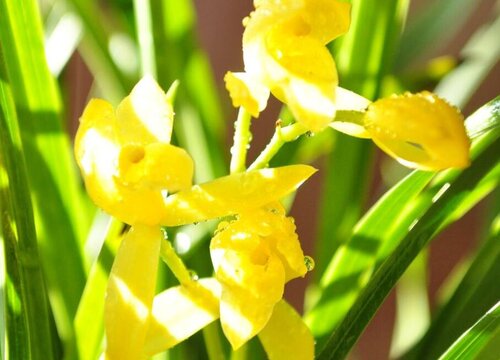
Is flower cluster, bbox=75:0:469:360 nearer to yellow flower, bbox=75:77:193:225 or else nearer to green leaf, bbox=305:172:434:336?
yellow flower, bbox=75:77:193:225

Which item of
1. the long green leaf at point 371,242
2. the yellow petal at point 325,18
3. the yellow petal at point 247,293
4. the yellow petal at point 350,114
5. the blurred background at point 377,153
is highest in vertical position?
the yellow petal at point 325,18

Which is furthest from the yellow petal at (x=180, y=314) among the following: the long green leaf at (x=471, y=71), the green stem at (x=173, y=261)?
the long green leaf at (x=471, y=71)

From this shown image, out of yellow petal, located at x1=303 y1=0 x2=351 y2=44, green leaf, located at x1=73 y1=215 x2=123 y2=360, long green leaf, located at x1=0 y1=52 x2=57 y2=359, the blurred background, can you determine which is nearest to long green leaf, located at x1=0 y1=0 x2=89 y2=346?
green leaf, located at x1=73 y1=215 x2=123 y2=360

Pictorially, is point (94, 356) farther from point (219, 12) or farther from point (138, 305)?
point (219, 12)

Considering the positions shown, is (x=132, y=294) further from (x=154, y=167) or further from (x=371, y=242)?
(x=371, y=242)

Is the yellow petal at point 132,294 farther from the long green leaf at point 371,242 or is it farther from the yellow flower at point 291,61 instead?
the long green leaf at point 371,242
